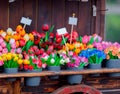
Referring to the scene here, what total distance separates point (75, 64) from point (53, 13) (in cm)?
89

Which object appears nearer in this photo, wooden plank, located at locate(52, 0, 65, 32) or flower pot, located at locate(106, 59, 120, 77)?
flower pot, located at locate(106, 59, 120, 77)

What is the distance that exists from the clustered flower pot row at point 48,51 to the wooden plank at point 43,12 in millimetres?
393

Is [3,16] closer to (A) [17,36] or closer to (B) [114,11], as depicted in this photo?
(A) [17,36]

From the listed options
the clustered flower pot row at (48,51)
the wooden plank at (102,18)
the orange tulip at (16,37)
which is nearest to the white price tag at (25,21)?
the clustered flower pot row at (48,51)

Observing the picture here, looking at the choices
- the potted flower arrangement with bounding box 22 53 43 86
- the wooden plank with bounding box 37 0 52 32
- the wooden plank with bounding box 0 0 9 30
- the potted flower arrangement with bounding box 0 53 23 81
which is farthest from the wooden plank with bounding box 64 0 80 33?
the potted flower arrangement with bounding box 0 53 23 81

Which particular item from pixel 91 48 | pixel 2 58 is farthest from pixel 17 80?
pixel 91 48

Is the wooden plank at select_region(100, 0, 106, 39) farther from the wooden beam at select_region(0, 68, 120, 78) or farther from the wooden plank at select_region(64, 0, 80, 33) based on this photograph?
the wooden beam at select_region(0, 68, 120, 78)

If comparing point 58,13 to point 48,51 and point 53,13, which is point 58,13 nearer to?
point 53,13

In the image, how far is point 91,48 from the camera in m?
3.34

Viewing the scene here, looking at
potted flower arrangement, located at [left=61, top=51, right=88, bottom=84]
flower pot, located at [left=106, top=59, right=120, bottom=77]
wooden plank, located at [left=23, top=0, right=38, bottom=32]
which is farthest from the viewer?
wooden plank, located at [left=23, top=0, right=38, bottom=32]

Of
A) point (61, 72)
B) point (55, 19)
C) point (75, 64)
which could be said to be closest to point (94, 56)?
point (75, 64)

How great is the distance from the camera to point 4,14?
3.62 meters

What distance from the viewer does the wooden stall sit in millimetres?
3152

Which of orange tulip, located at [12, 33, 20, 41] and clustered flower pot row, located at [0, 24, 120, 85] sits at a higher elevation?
orange tulip, located at [12, 33, 20, 41]
